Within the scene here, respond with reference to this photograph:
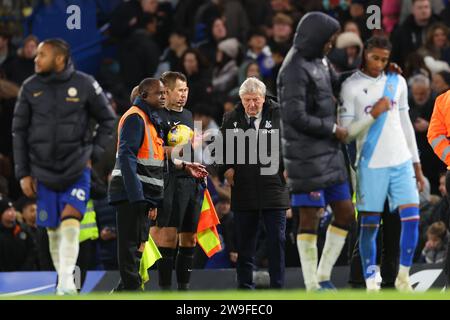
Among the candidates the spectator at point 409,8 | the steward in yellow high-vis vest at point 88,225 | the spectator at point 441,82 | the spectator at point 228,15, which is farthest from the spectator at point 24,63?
the spectator at point 441,82

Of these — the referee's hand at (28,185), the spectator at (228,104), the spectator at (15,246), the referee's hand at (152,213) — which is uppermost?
the spectator at (228,104)

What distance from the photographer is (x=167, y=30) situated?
60.7ft

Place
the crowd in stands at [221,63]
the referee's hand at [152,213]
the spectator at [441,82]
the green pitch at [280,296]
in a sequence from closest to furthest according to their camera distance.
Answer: the green pitch at [280,296] → the referee's hand at [152,213] → the crowd in stands at [221,63] → the spectator at [441,82]

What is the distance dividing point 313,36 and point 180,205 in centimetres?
224

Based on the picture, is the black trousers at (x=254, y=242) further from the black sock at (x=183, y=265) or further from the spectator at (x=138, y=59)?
the spectator at (x=138, y=59)

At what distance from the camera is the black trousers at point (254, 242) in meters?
12.2

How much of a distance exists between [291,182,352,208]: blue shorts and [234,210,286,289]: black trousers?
120cm

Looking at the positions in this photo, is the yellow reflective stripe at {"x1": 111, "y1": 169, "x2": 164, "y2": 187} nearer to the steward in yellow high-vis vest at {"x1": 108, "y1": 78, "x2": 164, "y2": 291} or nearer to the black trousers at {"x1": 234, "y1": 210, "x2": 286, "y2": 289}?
the steward in yellow high-vis vest at {"x1": 108, "y1": 78, "x2": 164, "y2": 291}

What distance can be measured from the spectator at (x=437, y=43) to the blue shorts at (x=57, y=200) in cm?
623

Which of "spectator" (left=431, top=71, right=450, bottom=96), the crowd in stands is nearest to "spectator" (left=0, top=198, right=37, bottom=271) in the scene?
the crowd in stands

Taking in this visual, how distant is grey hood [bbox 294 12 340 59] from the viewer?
10883 millimetres

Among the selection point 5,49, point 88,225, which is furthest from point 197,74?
point 88,225
